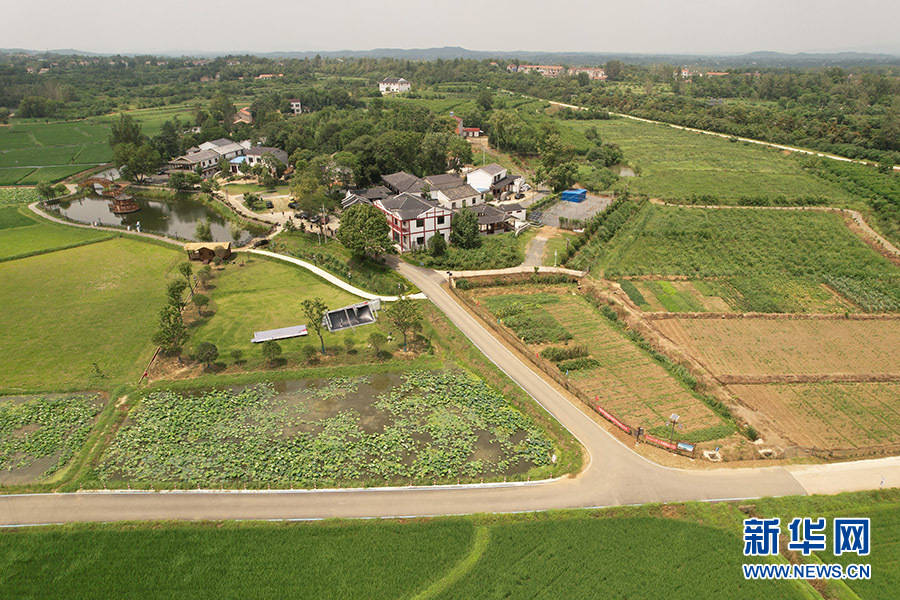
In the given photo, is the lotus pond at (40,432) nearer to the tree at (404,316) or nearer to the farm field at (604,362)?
the tree at (404,316)

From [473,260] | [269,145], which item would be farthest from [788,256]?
[269,145]

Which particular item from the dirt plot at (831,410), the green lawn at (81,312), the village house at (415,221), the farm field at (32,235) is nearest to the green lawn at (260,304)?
the green lawn at (81,312)

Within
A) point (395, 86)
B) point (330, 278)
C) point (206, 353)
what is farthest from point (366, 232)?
point (395, 86)

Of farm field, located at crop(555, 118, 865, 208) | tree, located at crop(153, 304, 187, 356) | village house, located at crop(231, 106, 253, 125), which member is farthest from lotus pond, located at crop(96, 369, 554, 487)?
village house, located at crop(231, 106, 253, 125)

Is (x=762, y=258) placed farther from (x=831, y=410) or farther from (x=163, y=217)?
(x=163, y=217)

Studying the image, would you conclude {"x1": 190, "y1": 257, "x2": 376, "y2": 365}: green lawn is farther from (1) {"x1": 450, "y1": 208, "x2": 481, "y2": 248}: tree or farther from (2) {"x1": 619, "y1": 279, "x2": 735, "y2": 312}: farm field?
(2) {"x1": 619, "y1": 279, "x2": 735, "y2": 312}: farm field

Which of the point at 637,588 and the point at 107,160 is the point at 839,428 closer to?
the point at 637,588
